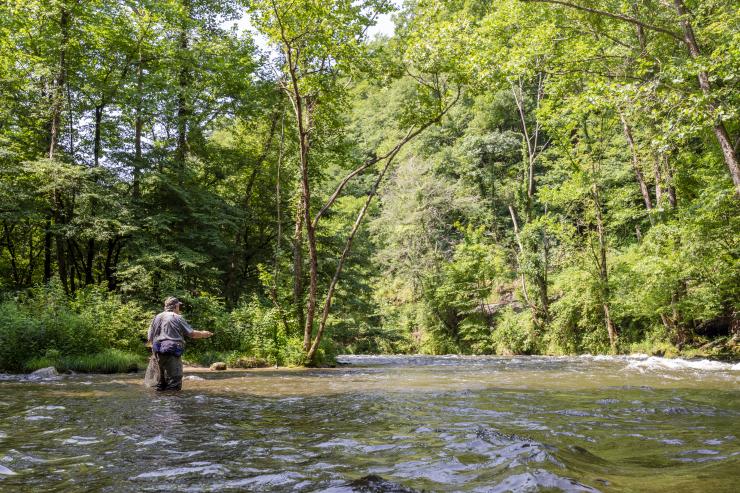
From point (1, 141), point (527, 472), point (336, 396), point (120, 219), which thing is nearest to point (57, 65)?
point (1, 141)

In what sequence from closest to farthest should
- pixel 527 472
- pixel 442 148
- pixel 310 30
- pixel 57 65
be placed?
pixel 527 472
pixel 310 30
pixel 57 65
pixel 442 148

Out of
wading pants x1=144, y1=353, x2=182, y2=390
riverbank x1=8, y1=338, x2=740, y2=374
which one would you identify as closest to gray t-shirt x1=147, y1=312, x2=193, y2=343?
wading pants x1=144, y1=353, x2=182, y2=390

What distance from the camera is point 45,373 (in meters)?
11.6

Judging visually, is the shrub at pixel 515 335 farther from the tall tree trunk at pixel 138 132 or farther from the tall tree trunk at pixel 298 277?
the tall tree trunk at pixel 138 132

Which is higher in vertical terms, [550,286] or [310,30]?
[310,30]

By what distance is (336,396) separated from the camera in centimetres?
802

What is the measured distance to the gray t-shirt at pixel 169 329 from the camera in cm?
880

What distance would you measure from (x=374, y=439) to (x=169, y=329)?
5.52 meters

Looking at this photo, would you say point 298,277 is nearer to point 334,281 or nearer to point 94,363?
point 334,281

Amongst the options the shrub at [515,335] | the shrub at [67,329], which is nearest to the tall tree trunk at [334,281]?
the shrub at [67,329]

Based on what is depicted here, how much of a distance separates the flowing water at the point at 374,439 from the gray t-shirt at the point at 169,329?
3.00 feet

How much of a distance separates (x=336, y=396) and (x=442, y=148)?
106 ft

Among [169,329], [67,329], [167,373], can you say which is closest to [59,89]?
[67,329]

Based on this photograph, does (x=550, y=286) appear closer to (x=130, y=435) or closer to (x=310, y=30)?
(x=310, y=30)
